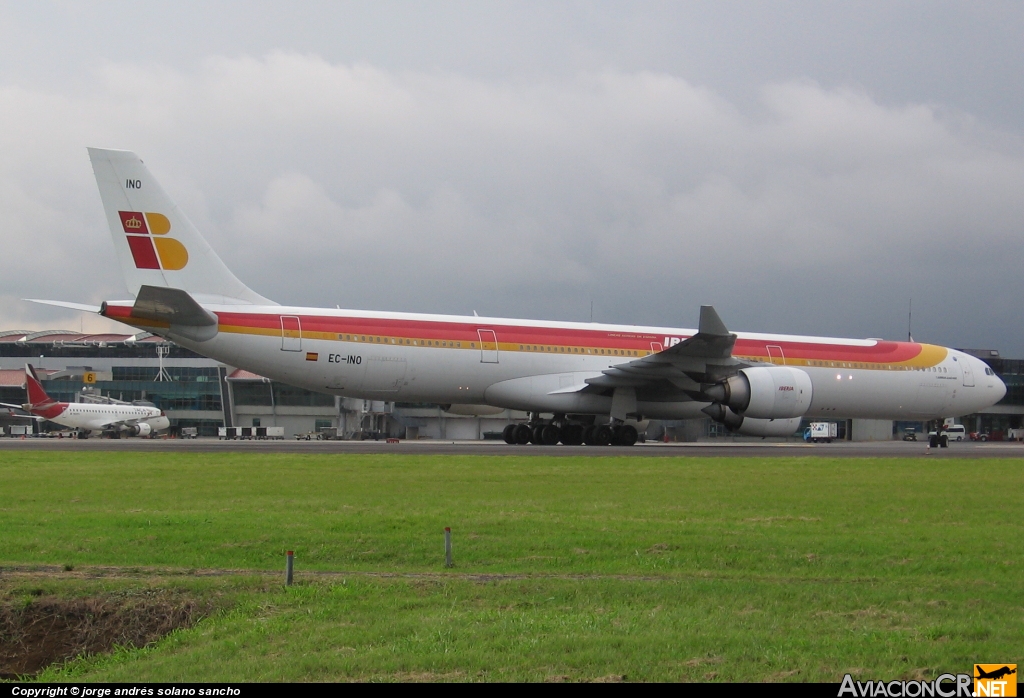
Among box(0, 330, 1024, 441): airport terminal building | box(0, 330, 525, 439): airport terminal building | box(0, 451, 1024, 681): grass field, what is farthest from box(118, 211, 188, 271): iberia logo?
box(0, 330, 525, 439): airport terminal building

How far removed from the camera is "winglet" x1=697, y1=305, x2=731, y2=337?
28.4 m

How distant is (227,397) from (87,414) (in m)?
9.81

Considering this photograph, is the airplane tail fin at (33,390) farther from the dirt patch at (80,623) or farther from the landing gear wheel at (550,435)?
the dirt patch at (80,623)

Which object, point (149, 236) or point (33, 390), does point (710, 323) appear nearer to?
point (149, 236)

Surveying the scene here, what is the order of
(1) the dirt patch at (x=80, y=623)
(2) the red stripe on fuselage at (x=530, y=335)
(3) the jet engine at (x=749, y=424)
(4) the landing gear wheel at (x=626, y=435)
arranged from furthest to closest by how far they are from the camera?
(4) the landing gear wheel at (x=626, y=435) → (3) the jet engine at (x=749, y=424) → (2) the red stripe on fuselage at (x=530, y=335) → (1) the dirt patch at (x=80, y=623)

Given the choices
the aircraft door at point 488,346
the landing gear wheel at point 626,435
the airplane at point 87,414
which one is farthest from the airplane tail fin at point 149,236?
the airplane at point 87,414

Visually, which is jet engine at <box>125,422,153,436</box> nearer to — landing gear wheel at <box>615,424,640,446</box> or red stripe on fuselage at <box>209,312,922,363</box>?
red stripe on fuselage at <box>209,312,922,363</box>

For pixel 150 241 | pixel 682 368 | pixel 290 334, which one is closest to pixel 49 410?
pixel 150 241

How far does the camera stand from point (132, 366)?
3177 inches

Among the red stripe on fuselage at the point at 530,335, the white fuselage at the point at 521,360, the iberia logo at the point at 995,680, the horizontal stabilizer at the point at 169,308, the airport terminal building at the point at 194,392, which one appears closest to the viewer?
the iberia logo at the point at 995,680

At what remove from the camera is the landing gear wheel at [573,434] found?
33.6m

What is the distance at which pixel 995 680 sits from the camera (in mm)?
5848

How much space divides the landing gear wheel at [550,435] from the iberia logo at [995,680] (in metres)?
27.8

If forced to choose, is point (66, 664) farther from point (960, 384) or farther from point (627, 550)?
point (960, 384)
